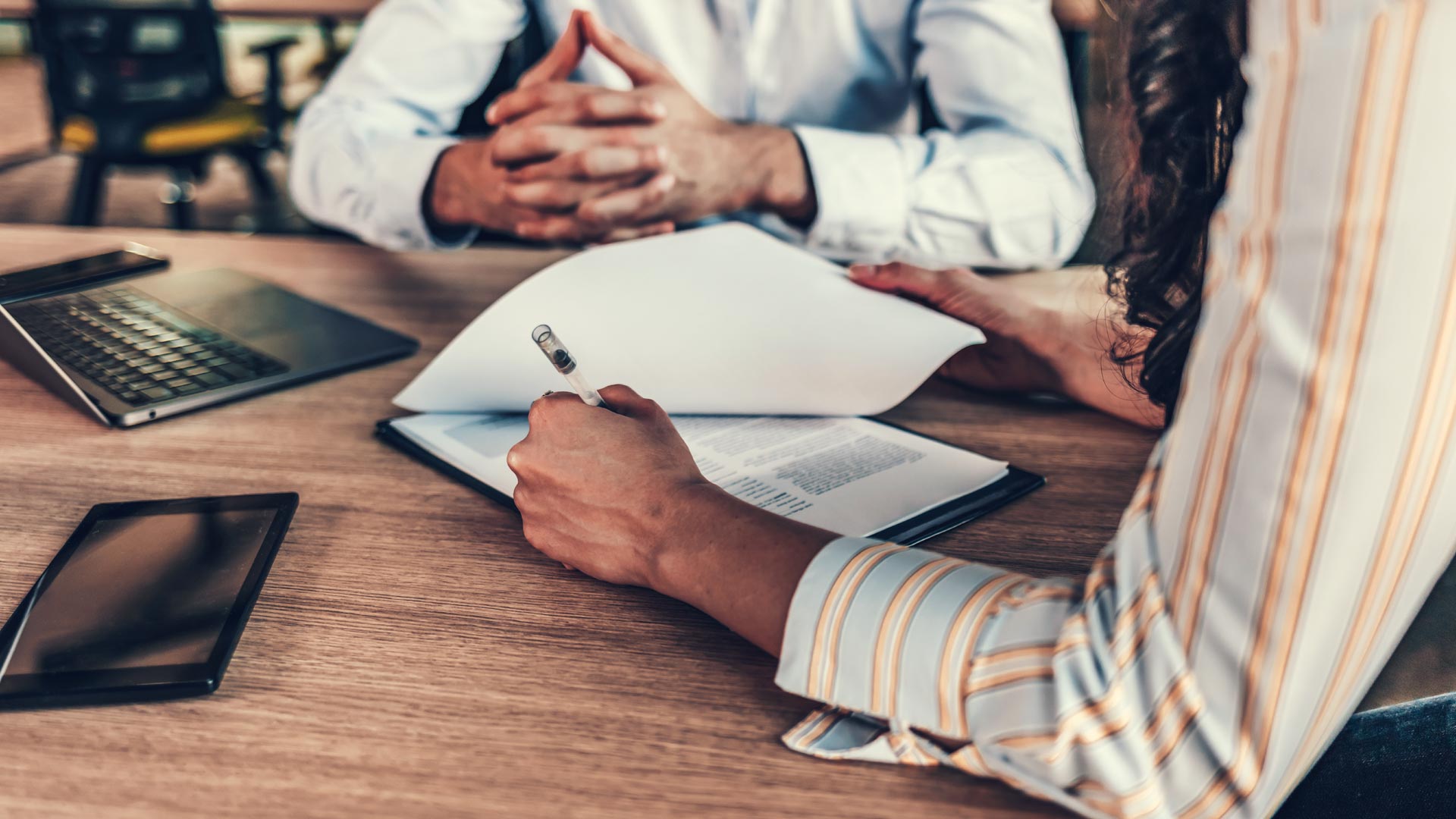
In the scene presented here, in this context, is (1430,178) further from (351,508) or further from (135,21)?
(135,21)

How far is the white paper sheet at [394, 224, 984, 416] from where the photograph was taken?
664 millimetres

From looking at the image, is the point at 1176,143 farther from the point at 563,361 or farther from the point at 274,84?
the point at 274,84

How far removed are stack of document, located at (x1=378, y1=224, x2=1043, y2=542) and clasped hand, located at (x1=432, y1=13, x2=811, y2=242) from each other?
0.24 metres

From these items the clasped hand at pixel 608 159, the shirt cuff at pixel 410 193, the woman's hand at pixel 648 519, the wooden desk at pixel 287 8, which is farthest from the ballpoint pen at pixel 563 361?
the wooden desk at pixel 287 8

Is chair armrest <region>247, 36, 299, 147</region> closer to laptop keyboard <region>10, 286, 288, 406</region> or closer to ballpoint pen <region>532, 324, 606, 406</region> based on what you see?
laptop keyboard <region>10, 286, 288, 406</region>

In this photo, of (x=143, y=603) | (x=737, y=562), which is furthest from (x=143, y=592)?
(x=737, y=562)

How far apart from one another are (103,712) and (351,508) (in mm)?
186

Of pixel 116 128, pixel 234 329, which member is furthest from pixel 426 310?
pixel 116 128

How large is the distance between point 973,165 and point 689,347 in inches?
22.3

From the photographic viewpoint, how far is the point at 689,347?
0.67m

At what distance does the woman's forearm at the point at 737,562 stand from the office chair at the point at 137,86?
2.93 metres

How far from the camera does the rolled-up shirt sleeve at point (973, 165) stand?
1.06 meters

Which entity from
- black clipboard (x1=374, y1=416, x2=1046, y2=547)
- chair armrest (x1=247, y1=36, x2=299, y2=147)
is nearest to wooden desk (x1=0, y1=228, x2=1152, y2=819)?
black clipboard (x1=374, y1=416, x2=1046, y2=547)

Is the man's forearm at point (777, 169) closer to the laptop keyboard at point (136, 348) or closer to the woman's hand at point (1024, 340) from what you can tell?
the woman's hand at point (1024, 340)
